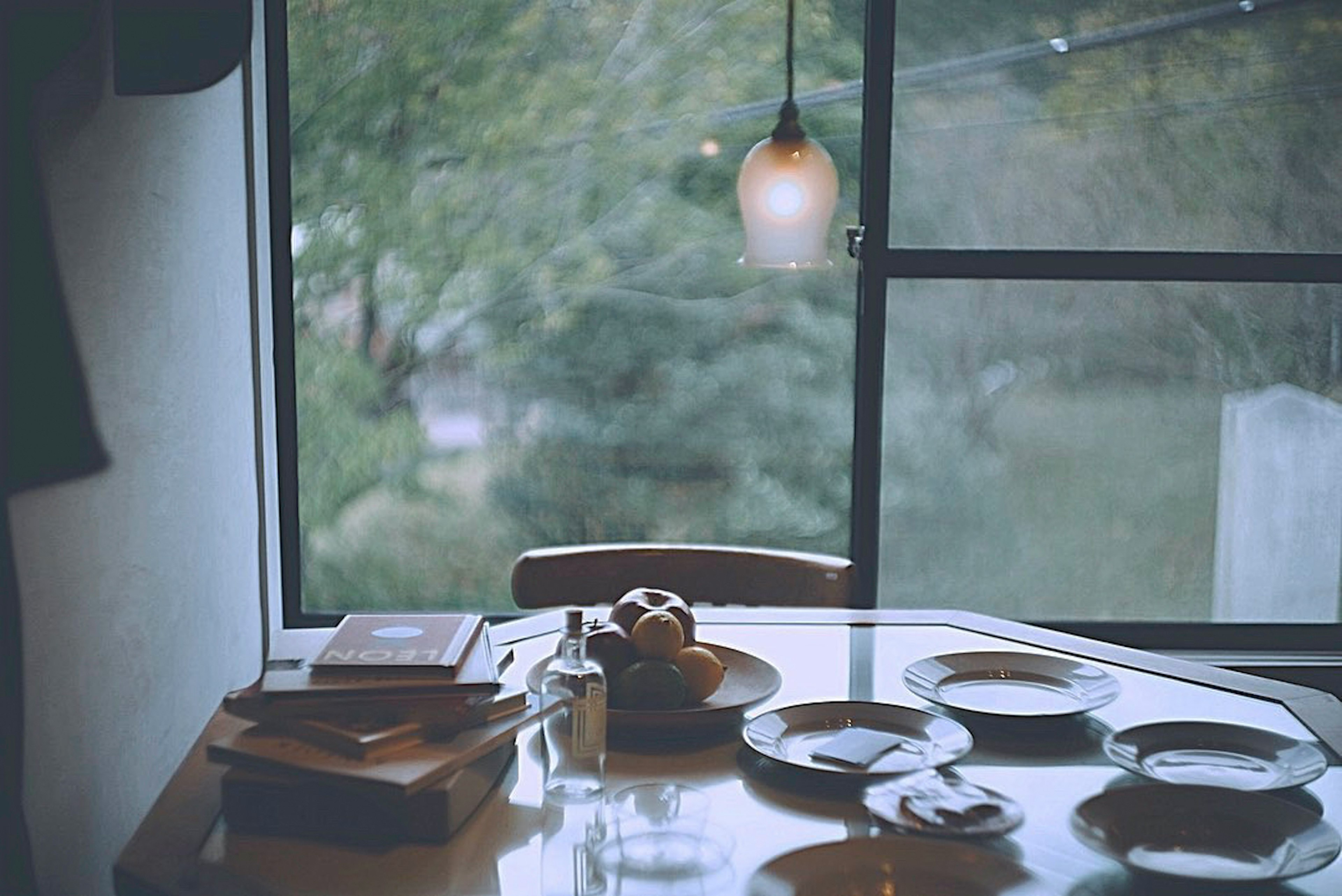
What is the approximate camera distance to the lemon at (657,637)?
1521mm

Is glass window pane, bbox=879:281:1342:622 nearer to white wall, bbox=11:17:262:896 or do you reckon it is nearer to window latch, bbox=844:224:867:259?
window latch, bbox=844:224:867:259

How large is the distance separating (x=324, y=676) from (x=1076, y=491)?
188 centimetres

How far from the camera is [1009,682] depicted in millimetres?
1693

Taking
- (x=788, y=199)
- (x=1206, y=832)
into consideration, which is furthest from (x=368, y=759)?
(x=788, y=199)

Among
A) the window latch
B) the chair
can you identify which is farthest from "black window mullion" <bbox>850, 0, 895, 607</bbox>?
the chair

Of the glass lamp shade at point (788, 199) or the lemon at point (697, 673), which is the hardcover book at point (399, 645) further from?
the glass lamp shade at point (788, 199)

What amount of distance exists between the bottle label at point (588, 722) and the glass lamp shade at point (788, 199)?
816mm

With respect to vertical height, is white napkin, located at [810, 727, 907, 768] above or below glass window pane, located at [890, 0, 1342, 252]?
below

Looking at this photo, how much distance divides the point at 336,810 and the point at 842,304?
1.79m

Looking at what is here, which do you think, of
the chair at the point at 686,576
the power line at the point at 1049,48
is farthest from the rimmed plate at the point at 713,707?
the power line at the point at 1049,48

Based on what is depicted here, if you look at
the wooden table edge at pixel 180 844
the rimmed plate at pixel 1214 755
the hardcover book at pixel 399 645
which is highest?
the hardcover book at pixel 399 645

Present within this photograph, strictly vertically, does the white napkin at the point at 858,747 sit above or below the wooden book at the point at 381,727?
below

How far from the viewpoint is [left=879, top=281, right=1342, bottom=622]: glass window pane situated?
2.76m

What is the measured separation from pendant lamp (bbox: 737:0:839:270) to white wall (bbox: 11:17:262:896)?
805 millimetres
